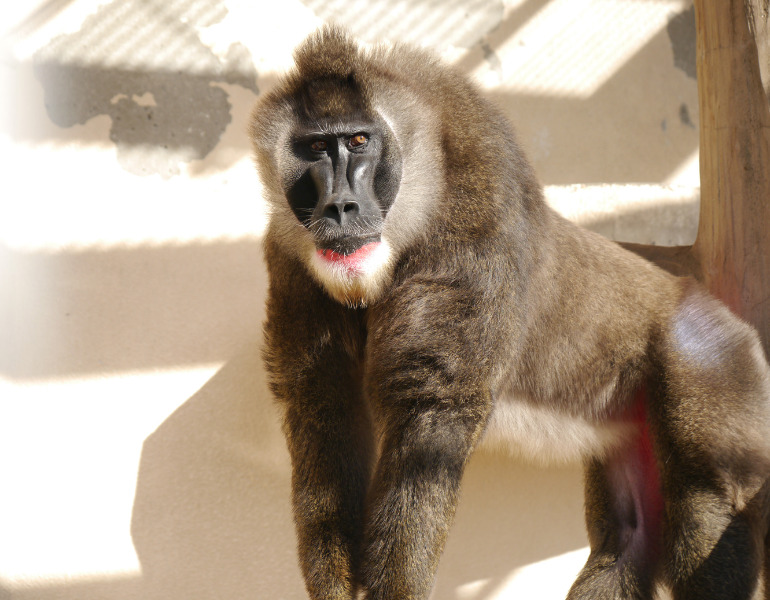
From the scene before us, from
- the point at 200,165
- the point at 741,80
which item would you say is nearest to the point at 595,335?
the point at 741,80

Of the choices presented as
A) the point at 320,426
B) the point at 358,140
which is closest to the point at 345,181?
the point at 358,140

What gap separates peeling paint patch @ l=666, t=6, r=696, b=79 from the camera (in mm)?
3820

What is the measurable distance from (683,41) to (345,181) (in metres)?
2.48

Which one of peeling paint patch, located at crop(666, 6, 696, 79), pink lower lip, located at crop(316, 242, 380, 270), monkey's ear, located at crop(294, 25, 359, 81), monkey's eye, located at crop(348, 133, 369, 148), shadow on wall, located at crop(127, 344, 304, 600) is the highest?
monkey's ear, located at crop(294, 25, 359, 81)

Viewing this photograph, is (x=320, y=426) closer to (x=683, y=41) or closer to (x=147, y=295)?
(x=147, y=295)

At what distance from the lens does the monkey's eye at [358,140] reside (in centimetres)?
220

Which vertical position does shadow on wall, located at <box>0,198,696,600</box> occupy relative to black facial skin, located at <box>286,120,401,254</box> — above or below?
below

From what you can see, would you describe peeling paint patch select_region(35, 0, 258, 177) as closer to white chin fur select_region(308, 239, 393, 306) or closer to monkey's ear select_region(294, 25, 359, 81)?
monkey's ear select_region(294, 25, 359, 81)

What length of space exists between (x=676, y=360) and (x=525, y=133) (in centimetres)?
144

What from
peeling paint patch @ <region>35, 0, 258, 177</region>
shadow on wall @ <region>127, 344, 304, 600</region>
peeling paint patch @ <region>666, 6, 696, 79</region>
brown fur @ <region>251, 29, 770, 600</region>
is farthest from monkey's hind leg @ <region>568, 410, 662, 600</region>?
peeling paint patch @ <region>666, 6, 696, 79</region>

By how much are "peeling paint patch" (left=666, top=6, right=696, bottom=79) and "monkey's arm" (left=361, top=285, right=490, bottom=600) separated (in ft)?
7.92

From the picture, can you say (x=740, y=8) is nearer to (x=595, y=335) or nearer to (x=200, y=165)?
(x=595, y=335)

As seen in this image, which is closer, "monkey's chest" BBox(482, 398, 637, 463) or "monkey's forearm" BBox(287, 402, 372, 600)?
"monkey's forearm" BBox(287, 402, 372, 600)

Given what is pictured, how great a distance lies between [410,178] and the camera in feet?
7.43
